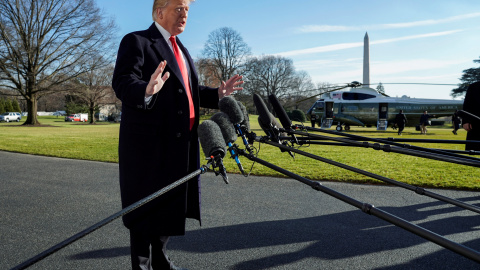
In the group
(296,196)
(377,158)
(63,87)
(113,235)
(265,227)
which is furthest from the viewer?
(63,87)

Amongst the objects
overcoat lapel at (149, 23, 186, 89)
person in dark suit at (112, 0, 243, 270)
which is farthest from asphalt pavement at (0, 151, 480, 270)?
overcoat lapel at (149, 23, 186, 89)

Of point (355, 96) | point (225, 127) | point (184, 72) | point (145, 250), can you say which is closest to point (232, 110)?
point (225, 127)

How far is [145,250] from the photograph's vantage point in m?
2.39

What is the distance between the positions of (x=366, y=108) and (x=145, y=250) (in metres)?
28.7

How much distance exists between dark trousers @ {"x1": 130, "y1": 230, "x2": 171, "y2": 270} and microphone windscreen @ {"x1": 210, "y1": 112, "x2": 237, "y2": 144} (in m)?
0.89

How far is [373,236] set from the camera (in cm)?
367

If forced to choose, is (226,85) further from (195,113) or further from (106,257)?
(106,257)

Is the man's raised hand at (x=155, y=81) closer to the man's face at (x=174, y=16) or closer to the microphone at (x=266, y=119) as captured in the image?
the man's face at (x=174, y=16)

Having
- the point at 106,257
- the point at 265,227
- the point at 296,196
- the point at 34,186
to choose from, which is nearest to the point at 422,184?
the point at 296,196

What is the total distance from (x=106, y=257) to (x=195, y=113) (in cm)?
171

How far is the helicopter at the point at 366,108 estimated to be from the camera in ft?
91.9

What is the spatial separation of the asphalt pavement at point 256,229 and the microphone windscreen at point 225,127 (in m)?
1.38

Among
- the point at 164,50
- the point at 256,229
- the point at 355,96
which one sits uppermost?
the point at 355,96

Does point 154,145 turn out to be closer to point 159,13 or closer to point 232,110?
point 232,110
